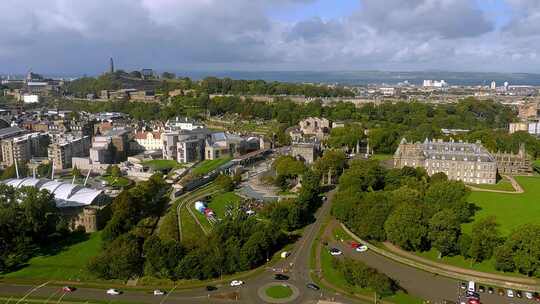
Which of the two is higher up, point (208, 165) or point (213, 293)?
point (208, 165)

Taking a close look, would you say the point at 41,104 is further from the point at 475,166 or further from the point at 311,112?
the point at 475,166

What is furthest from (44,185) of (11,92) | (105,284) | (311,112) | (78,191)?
(11,92)

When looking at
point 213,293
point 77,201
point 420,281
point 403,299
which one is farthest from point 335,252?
point 77,201

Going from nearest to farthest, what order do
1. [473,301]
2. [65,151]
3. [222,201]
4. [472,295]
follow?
[473,301], [472,295], [222,201], [65,151]

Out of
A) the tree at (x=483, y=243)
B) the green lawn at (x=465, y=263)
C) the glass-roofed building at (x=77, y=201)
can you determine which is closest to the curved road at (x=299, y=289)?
the green lawn at (x=465, y=263)

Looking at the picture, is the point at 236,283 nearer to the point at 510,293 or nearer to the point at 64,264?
the point at 64,264

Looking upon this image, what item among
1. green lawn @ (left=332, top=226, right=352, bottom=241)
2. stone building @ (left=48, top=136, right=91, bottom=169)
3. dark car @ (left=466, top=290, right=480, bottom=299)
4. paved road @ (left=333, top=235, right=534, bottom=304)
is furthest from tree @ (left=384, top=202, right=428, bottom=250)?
stone building @ (left=48, top=136, right=91, bottom=169)
